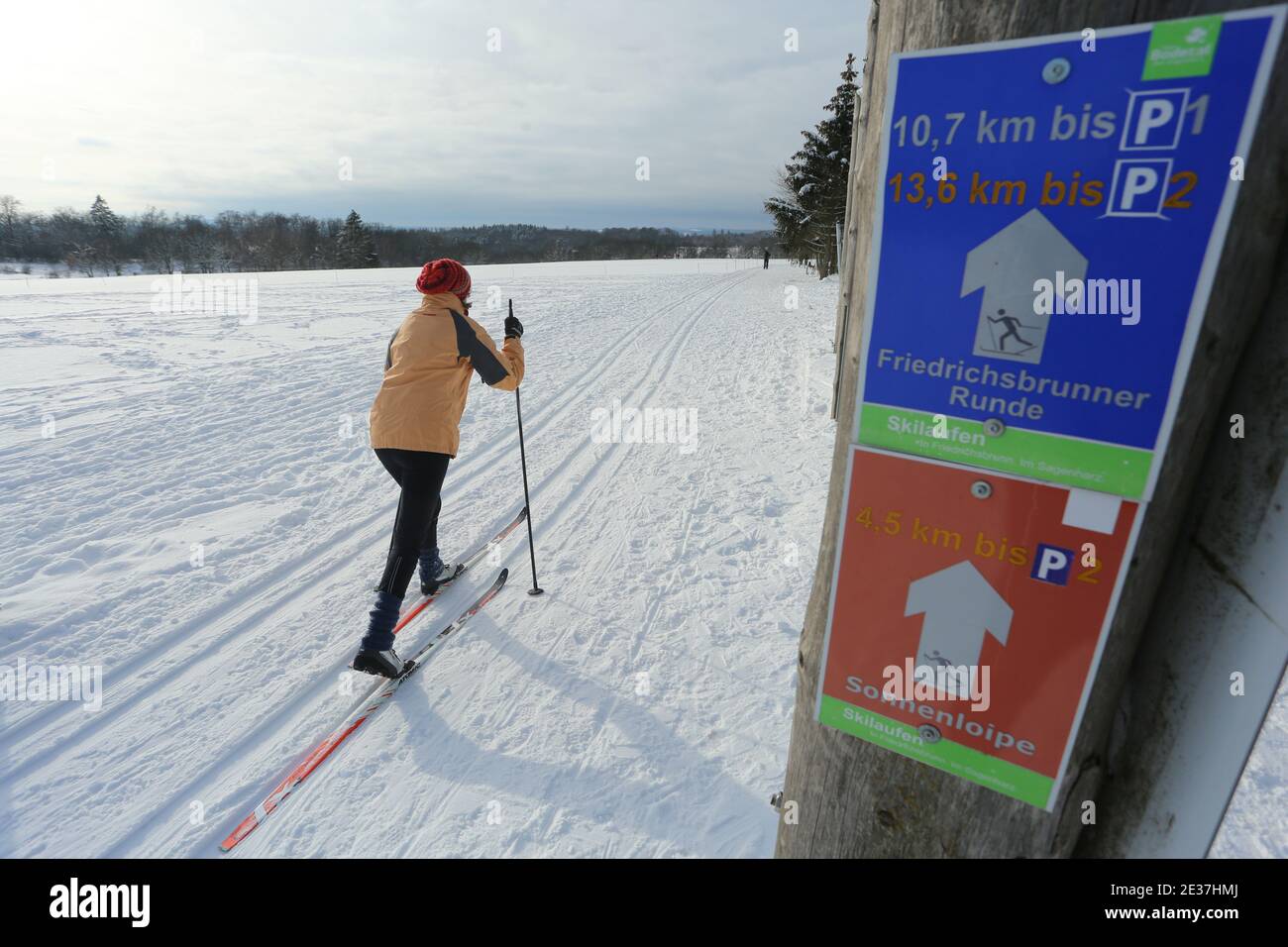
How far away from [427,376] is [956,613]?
131 inches

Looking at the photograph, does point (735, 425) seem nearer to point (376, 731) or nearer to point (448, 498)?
point (448, 498)

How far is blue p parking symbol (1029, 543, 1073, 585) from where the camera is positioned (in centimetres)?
103

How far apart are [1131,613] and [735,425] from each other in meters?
6.93

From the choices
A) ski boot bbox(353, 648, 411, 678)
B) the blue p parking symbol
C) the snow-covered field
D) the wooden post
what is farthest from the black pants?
the blue p parking symbol

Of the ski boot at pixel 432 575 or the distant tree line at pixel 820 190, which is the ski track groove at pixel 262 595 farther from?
the distant tree line at pixel 820 190

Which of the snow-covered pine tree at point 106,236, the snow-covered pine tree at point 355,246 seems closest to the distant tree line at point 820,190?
the snow-covered pine tree at point 355,246

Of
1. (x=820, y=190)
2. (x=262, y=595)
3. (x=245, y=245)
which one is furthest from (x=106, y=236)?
(x=262, y=595)

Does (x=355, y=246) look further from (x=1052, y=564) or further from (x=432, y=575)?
(x=1052, y=564)

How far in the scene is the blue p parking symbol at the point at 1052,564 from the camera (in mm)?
1032

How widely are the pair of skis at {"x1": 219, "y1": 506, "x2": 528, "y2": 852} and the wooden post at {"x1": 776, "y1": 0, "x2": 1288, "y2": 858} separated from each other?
2.38 metres

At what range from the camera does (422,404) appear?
3.74 meters

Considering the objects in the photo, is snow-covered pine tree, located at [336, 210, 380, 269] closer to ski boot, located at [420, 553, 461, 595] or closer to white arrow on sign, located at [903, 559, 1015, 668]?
ski boot, located at [420, 553, 461, 595]

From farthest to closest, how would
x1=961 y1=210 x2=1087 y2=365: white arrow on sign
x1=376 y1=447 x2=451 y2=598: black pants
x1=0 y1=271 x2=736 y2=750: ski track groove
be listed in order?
x1=376 y1=447 x2=451 y2=598: black pants → x1=0 y1=271 x2=736 y2=750: ski track groove → x1=961 y1=210 x2=1087 y2=365: white arrow on sign
